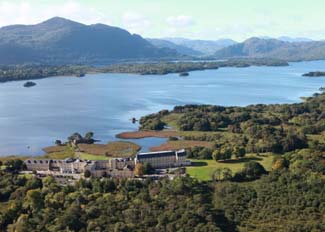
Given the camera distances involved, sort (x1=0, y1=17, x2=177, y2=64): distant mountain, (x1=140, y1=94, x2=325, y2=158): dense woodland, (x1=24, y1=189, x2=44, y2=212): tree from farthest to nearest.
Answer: (x1=0, y1=17, x2=177, y2=64): distant mountain
(x1=140, y1=94, x2=325, y2=158): dense woodland
(x1=24, y1=189, x2=44, y2=212): tree

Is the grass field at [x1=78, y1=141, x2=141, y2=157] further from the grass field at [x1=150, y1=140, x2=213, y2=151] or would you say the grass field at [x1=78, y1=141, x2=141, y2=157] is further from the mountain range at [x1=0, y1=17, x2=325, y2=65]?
the mountain range at [x1=0, y1=17, x2=325, y2=65]

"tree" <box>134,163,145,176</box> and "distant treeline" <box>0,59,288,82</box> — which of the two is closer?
"tree" <box>134,163,145,176</box>

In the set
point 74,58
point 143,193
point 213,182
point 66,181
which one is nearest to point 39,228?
point 143,193

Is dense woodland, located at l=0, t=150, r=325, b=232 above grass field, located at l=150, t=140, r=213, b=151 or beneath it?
above

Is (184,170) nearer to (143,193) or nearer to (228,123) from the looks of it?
(143,193)

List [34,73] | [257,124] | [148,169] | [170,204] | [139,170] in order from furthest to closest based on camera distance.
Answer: [34,73], [257,124], [148,169], [139,170], [170,204]

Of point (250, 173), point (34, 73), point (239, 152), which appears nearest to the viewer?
point (250, 173)

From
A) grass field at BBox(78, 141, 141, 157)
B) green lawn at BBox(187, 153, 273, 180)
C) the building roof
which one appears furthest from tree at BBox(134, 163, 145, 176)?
grass field at BBox(78, 141, 141, 157)

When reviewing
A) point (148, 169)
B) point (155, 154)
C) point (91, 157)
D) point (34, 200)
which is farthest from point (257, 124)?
point (34, 200)

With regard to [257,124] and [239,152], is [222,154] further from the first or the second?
[257,124]
